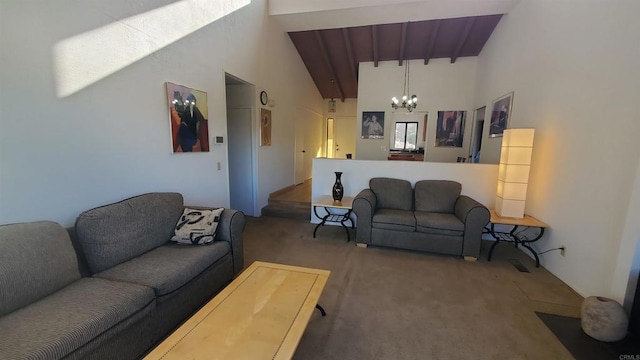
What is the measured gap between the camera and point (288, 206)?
4.79 metres

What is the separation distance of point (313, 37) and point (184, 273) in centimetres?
526

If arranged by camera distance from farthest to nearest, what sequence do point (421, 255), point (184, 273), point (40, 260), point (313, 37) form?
point (313, 37) → point (421, 255) → point (184, 273) → point (40, 260)

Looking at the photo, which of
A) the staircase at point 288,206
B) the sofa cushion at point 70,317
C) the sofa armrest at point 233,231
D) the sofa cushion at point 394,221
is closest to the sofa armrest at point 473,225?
the sofa cushion at point 394,221

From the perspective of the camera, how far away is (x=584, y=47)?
2.44 metres

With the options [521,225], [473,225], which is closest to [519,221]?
[521,225]

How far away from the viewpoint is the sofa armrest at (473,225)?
291cm

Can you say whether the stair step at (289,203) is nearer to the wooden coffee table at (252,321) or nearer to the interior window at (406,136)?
the wooden coffee table at (252,321)

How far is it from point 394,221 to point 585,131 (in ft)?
6.48

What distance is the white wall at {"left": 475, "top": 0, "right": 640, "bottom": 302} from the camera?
2.00 metres

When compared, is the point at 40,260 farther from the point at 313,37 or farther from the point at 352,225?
the point at 313,37

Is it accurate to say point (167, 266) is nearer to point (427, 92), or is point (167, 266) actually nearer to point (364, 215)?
point (364, 215)

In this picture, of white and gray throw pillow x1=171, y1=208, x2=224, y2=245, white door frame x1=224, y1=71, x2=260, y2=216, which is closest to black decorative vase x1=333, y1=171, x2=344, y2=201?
white door frame x1=224, y1=71, x2=260, y2=216

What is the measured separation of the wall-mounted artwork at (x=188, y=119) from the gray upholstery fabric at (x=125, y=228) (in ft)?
2.39

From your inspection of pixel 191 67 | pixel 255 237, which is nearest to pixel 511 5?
pixel 191 67
